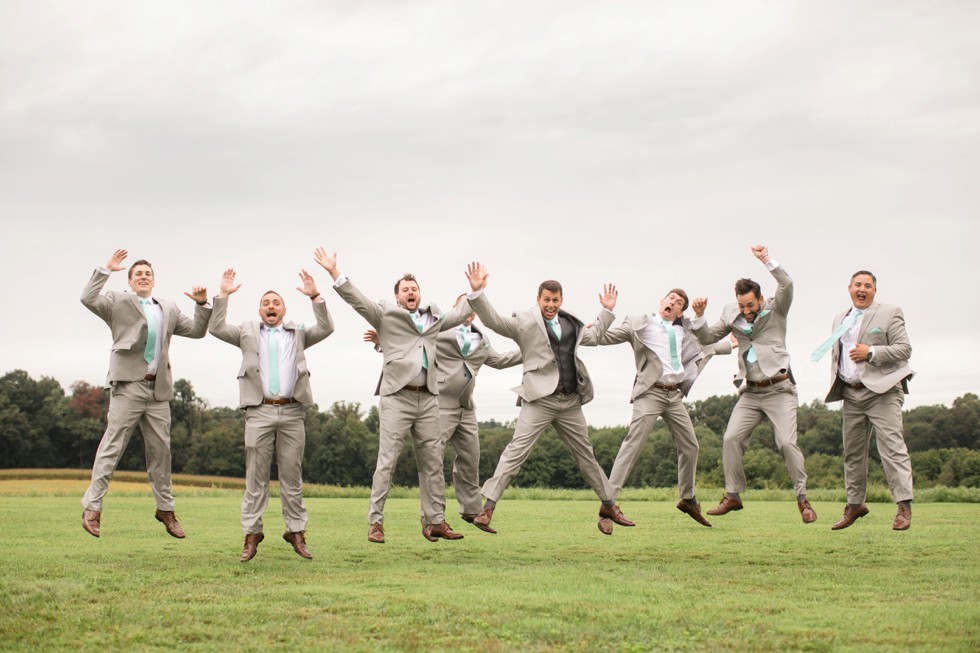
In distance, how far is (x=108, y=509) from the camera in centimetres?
2033

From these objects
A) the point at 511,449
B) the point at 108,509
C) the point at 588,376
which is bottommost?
the point at 108,509

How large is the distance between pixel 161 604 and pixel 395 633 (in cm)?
227

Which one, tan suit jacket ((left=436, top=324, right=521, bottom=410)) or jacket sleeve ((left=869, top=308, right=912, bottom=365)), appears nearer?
jacket sleeve ((left=869, top=308, right=912, bottom=365))

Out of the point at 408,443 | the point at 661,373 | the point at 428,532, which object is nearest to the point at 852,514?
the point at 661,373

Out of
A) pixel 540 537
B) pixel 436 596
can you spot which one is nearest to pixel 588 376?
pixel 540 537

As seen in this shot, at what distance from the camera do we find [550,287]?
40.7 ft

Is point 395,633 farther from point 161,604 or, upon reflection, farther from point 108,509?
point 108,509

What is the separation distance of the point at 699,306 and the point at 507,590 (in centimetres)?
A: 592

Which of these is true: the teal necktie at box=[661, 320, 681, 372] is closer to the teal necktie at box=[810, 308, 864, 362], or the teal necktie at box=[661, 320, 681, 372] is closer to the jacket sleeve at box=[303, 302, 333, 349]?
the teal necktie at box=[810, 308, 864, 362]

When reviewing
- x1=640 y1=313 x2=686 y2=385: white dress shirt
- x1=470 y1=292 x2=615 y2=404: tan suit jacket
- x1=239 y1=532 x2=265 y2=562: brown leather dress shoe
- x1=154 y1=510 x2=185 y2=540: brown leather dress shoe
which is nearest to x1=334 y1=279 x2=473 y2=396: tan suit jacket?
x1=470 y1=292 x2=615 y2=404: tan suit jacket

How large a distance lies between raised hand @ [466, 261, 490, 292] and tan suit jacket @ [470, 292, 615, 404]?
394 mm

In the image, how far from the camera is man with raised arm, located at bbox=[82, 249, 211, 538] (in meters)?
11.5

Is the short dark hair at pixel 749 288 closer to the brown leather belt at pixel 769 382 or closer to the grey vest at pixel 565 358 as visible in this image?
the brown leather belt at pixel 769 382

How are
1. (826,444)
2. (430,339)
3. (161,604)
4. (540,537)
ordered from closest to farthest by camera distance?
(161,604) → (430,339) → (540,537) → (826,444)
